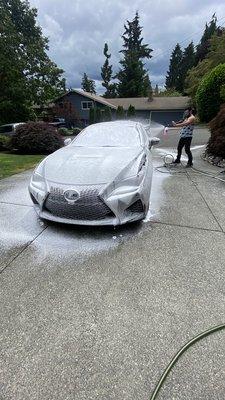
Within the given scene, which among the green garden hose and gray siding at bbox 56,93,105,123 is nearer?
the green garden hose

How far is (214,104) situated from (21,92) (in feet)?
48.6

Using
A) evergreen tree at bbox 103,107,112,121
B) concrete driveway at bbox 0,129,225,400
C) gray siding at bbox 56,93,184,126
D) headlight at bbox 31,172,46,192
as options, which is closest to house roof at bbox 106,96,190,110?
gray siding at bbox 56,93,184,126

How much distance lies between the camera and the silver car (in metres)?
3.17

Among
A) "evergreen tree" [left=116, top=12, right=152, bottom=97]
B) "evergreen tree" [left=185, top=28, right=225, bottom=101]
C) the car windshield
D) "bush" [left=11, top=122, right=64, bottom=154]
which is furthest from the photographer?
"evergreen tree" [left=116, top=12, right=152, bottom=97]

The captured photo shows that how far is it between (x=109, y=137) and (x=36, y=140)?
6215mm

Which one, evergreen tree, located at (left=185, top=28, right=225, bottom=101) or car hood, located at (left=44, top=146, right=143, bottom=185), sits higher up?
evergreen tree, located at (left=185, top=28, right=225, bottom=101)

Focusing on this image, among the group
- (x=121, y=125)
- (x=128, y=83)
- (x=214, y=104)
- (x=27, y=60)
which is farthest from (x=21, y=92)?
(x=128, y=83)

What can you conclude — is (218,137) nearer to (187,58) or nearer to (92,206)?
(92,206)

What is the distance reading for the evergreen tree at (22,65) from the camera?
20.5m

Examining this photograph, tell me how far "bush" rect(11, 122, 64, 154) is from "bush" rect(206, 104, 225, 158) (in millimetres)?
5845

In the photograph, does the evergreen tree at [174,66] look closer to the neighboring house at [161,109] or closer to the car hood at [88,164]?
the neighboring house at [161,109]

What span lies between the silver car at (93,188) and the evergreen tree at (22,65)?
67.0ft

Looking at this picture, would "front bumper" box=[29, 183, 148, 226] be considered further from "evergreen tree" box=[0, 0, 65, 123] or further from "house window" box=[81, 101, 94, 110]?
"house window" box=[81, 101, 94, 110]

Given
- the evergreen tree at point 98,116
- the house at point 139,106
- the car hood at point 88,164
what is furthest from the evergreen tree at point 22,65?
the car hood at point 88,164
